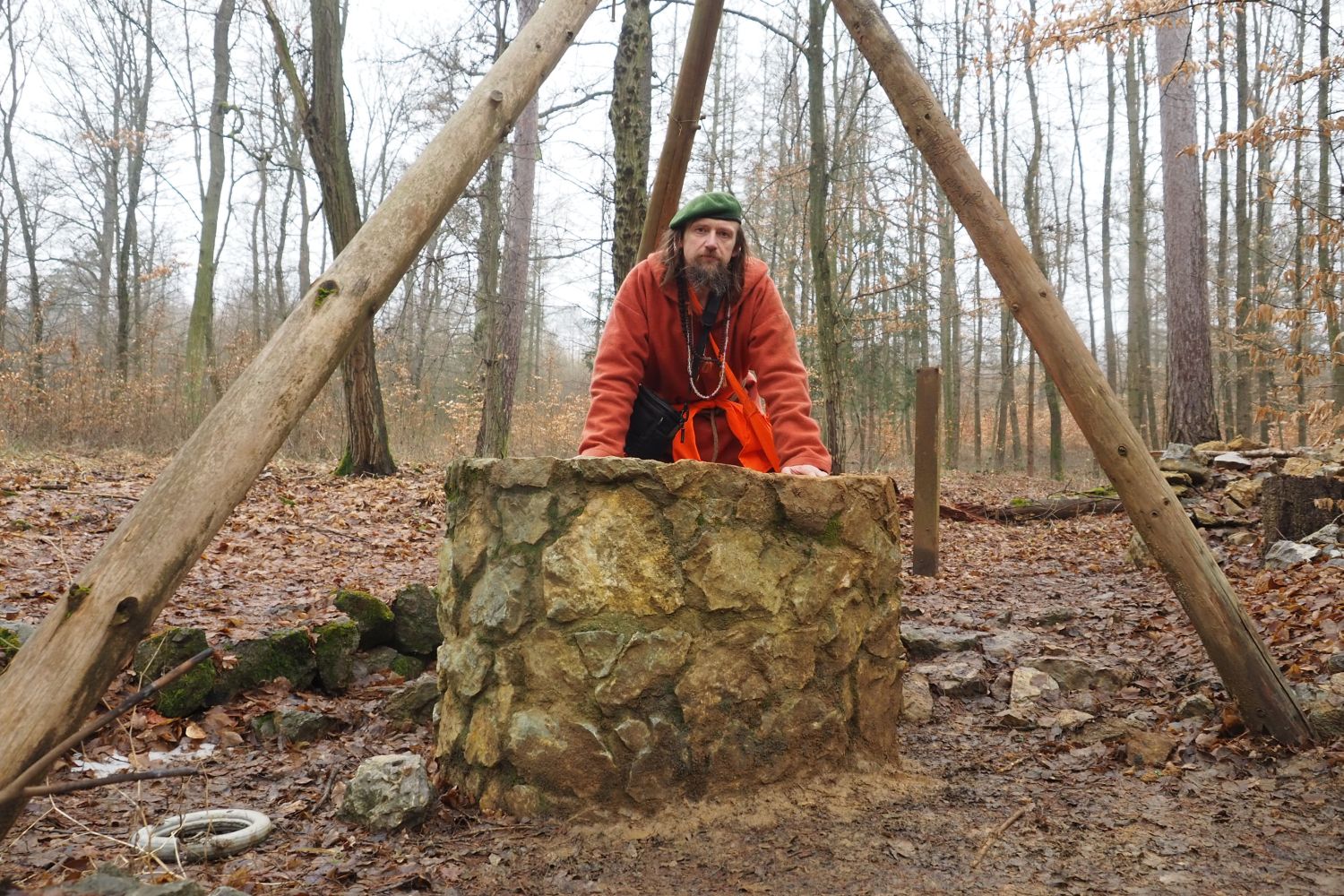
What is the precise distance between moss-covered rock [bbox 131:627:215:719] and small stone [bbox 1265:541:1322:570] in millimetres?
6471

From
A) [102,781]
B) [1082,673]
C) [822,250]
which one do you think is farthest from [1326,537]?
[102,781]

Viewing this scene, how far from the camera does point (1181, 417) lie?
35.8 feet

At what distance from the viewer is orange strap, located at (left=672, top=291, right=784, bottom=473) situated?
3551 mm

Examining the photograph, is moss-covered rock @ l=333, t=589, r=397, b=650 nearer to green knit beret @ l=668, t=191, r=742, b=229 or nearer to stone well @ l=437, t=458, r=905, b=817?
stone well @ l=437, t=458, r=905, b=817

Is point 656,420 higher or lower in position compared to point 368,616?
higher

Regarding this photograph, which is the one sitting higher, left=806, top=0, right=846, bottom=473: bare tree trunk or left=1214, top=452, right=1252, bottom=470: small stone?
left=806, top=0, right=846, bottom=473: bare tree trunk

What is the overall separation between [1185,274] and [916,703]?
9684 millimetres

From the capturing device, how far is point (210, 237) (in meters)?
16.2

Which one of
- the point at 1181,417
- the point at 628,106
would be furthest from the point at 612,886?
the point at 1181,417

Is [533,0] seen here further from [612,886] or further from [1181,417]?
[612,886]

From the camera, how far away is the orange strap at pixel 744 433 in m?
3.55

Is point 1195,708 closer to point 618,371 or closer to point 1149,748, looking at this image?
point 1149,748


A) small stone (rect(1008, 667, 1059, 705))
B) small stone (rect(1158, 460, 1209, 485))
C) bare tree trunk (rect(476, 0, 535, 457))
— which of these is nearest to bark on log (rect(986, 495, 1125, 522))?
small stone (rect(1158, 460, 1209, 485))

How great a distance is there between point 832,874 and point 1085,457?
33129 mm
